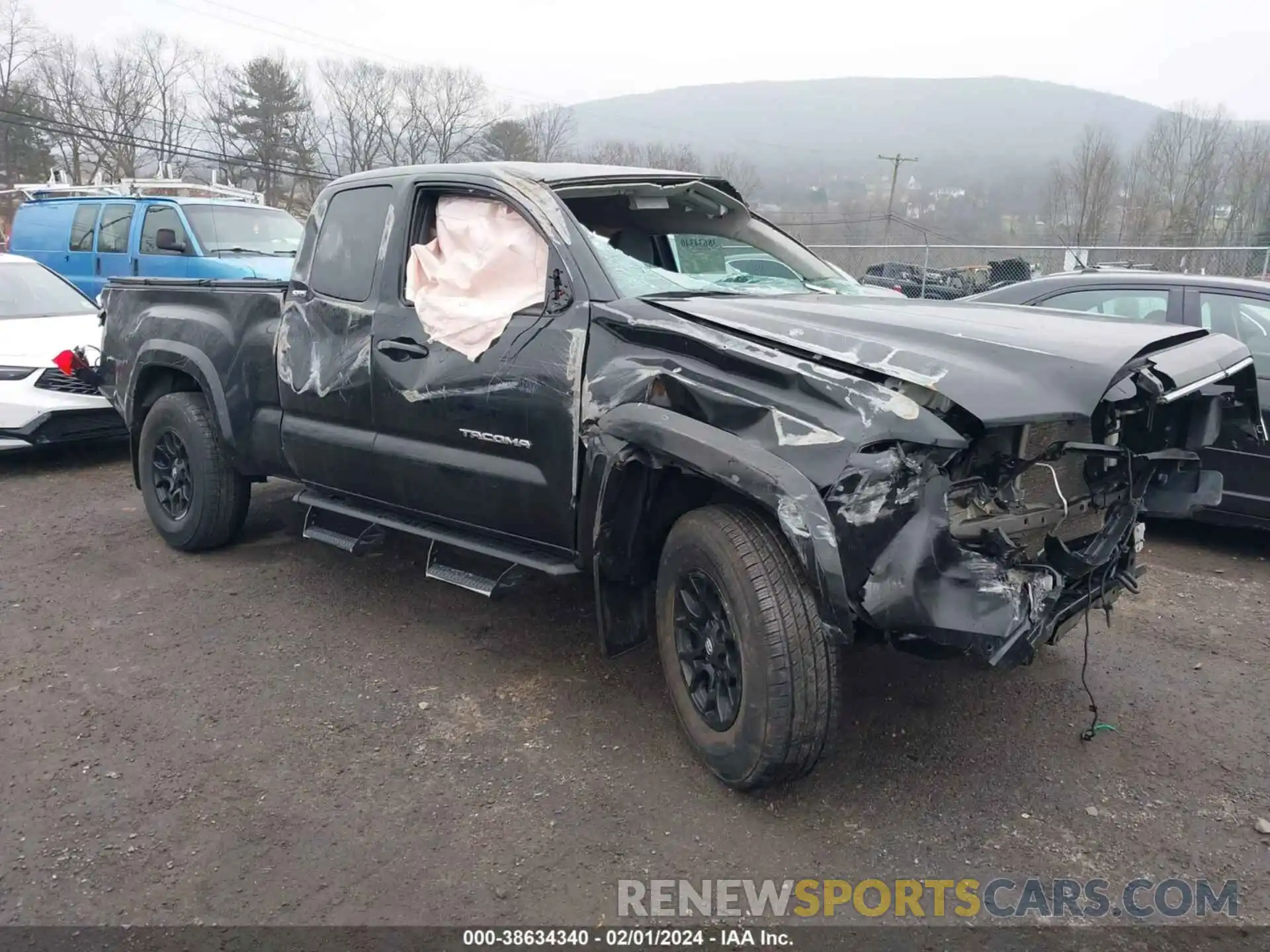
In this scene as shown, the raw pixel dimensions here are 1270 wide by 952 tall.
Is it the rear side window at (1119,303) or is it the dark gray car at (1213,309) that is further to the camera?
the rear side window at (1119,303)

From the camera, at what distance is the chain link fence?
15.1 meters

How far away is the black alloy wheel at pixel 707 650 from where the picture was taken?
309 centimetres

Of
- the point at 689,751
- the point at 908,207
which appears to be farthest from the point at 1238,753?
the point at 908,207

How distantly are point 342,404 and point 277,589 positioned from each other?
1227 mm

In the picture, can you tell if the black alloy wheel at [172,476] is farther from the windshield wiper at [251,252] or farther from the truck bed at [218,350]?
the windshield wiper at [251,252]

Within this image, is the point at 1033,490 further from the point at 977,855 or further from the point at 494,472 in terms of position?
the point at 494,472

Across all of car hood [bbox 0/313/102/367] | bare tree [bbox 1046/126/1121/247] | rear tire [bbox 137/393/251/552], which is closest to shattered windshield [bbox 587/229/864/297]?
rear tire [bbox 137/393/251/552]

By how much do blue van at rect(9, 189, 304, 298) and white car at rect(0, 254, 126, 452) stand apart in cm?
217

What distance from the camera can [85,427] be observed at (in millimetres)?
7441

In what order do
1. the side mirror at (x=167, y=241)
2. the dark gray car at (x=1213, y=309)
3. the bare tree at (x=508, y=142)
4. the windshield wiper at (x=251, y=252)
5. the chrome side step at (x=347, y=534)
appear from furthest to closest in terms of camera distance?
the bare tree at (x=508, y=142) → the windshield wiper at (x=251, y=252) → the side mirror at (x=167, y=241) → the dark gray car at (x=1213, y=309) → the chrome side step at (x=347, y=534)

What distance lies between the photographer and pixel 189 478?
5406 mm

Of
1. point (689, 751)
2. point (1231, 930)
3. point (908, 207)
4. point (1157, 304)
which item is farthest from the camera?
point (908, 207)

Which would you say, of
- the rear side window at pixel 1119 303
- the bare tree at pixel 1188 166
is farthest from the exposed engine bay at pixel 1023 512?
the bare tree at pixel 1188 166

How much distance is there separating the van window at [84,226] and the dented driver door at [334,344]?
874cm
